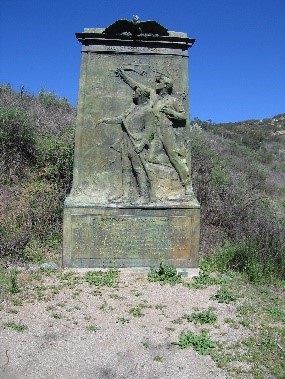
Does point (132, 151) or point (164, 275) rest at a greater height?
point (132, 151)

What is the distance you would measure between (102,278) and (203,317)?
1530 mm

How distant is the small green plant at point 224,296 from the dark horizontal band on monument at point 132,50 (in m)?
3.22

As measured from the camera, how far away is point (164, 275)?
5824mm

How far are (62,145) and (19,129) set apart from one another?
3.46 feet

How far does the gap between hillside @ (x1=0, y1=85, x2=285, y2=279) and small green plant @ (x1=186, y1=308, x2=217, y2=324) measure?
4.97ft

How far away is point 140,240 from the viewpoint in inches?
240

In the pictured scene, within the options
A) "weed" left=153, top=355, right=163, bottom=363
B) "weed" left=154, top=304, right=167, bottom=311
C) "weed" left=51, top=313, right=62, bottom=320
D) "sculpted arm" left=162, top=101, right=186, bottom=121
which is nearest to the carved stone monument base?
"weed" left=154, top=304, right=167, bottom=311

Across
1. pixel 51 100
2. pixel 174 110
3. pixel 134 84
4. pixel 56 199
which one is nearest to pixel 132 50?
pixel 134 84

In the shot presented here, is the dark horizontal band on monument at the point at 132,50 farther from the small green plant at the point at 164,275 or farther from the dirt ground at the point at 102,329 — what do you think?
the dirt ground at the point at 102,329

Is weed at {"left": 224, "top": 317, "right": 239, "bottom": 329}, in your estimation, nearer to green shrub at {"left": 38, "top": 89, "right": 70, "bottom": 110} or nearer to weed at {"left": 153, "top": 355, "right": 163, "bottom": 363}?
weed at {"left": 153, "top": 355, "right": 163, "bottom": 363}

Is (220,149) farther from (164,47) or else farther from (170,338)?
(170,338)

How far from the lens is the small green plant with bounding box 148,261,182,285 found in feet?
18.8

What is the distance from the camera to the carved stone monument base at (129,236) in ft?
19.7

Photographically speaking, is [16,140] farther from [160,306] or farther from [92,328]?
[92,328]
